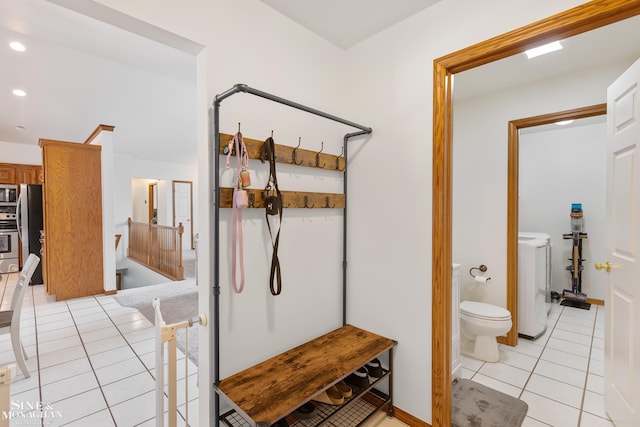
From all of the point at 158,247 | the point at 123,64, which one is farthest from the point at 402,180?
the point at 158,247

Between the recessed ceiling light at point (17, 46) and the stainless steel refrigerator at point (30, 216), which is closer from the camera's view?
the recessed ceiling light at point (17, 46)

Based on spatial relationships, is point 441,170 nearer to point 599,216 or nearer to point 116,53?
point 116,53

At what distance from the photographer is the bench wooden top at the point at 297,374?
1291 mm

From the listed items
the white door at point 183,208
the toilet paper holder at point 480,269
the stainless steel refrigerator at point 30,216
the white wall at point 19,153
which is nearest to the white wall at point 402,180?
the toilet paper holder at point 480,269

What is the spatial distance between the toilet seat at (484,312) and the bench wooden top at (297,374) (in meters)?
1.10

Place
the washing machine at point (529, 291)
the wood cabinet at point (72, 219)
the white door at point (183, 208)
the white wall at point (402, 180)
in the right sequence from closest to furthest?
the white wall at point (402, 180), the washing machine at point (529, 291), the wood cabinet at point (72, 219), the white door at point (183, 208)

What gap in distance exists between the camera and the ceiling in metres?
1.88

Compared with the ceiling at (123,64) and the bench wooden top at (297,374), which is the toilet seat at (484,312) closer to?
the bench wooden top at (297,374)

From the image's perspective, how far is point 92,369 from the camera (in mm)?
2340

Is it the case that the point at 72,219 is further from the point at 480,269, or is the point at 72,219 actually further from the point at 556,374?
the point at 556,374

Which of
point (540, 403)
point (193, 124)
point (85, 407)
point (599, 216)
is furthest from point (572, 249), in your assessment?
point (193, 124)

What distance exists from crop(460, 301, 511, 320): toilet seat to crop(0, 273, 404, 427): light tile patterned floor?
1.19 meters

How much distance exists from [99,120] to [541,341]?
6.60 metres

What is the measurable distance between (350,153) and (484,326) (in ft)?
6.04
